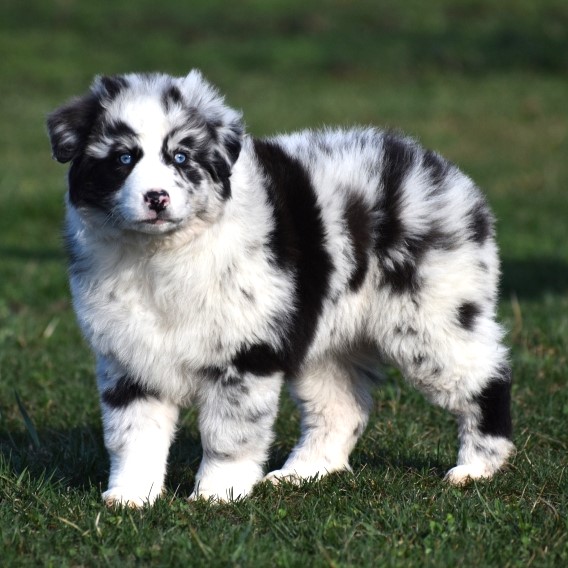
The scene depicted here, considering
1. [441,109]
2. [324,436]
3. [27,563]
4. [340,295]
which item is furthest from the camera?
[441,109]

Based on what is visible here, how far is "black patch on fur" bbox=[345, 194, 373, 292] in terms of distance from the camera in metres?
5.18

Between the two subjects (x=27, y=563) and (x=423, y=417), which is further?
(x=423, y=417)

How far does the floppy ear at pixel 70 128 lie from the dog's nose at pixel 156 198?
19.4 inches

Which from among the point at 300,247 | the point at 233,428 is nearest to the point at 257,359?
the point at 233,428

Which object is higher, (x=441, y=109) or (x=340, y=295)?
(x=340, y=295)

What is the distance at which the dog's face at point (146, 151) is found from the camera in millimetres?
4602

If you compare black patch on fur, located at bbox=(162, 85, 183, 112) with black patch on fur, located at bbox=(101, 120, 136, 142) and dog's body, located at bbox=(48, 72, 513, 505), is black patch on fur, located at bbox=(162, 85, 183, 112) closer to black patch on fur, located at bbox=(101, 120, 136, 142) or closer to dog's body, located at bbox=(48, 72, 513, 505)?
dog's body, located at bbox=(48, 72, 513, 505)

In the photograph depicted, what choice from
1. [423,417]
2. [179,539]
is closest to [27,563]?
[179,539]

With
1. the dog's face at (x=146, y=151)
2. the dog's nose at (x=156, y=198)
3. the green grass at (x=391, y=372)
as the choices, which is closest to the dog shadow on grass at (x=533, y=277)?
the green grass at (x=391, y=372)

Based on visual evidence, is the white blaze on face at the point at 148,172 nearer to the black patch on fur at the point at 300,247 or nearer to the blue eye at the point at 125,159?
the blue eye at the point at 125,159

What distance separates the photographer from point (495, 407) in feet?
18.1

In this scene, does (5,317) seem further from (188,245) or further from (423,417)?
(188,245)

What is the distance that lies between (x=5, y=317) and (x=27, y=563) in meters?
4.98

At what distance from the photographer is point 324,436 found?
5711 mm
